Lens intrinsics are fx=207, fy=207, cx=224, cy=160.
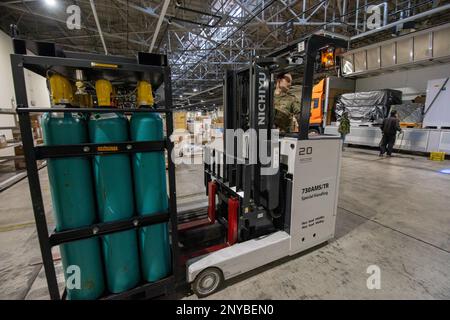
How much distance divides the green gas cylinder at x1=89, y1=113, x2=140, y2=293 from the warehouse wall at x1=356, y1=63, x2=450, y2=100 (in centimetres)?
1340

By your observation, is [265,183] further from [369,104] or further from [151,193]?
[369,104]

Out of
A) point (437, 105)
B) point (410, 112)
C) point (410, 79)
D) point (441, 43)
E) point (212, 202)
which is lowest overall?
point (212, 202)

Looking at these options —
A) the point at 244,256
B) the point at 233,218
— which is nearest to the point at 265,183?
the point at 233,218

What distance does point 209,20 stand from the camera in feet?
22.1

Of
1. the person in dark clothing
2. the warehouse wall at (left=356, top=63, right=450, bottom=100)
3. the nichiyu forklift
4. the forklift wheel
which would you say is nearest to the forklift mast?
the nichiyu forklift

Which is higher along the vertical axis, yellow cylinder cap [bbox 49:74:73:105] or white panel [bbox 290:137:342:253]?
yellow cylinder cap [bbox 49:74:73:105]

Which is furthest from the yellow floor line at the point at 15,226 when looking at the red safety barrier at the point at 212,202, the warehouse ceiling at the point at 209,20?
the warehouse ceiling at the point at 209,20

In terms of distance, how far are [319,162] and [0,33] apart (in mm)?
10946

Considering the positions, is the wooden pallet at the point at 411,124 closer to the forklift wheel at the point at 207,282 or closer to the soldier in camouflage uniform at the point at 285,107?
Answer: the soldier in camouflage uniform at the point at 285,107

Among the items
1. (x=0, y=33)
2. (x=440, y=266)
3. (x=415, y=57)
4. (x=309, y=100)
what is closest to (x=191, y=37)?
(x=0, y=33)

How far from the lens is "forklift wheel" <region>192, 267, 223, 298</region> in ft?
5.93

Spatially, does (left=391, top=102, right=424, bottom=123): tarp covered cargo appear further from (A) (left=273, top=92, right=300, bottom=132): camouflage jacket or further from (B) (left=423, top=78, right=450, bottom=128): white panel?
(A) (left=273, top=92, right=300, bottom=132): camouflage jacket

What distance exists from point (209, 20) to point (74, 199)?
7.22 metres
